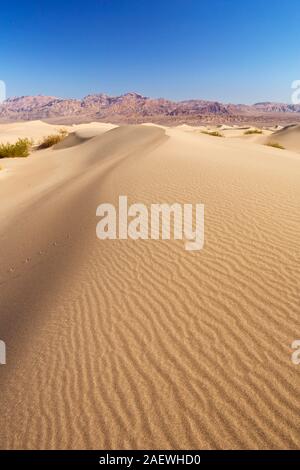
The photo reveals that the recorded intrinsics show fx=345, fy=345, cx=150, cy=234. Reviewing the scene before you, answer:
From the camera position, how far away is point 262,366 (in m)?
2.86

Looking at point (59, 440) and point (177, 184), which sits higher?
point (177, 184)

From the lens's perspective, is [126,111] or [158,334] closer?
[158,334]

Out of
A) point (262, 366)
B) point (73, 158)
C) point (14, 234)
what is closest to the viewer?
point (262, 366)

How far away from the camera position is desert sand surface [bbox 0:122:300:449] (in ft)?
8.51

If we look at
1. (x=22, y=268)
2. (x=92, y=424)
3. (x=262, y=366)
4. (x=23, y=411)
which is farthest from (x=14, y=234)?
(x=262, y=366)

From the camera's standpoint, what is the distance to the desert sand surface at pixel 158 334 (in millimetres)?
2594

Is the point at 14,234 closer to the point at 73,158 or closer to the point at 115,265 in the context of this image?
the point at 115,265

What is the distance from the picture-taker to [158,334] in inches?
134

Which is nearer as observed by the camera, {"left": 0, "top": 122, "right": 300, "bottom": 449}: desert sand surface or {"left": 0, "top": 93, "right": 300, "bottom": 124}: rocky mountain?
{"left": 0, "top": 122, "right": 300, "bottom": 449}: desert sand surface

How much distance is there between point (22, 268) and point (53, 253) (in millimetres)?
548

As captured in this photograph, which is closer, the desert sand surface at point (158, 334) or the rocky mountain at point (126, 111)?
the desert sand surface at point (158, 334)

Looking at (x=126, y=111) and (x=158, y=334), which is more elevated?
(x=126, y=111)

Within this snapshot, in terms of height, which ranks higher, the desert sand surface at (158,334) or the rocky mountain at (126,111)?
the rocky mountain at (126,111)
